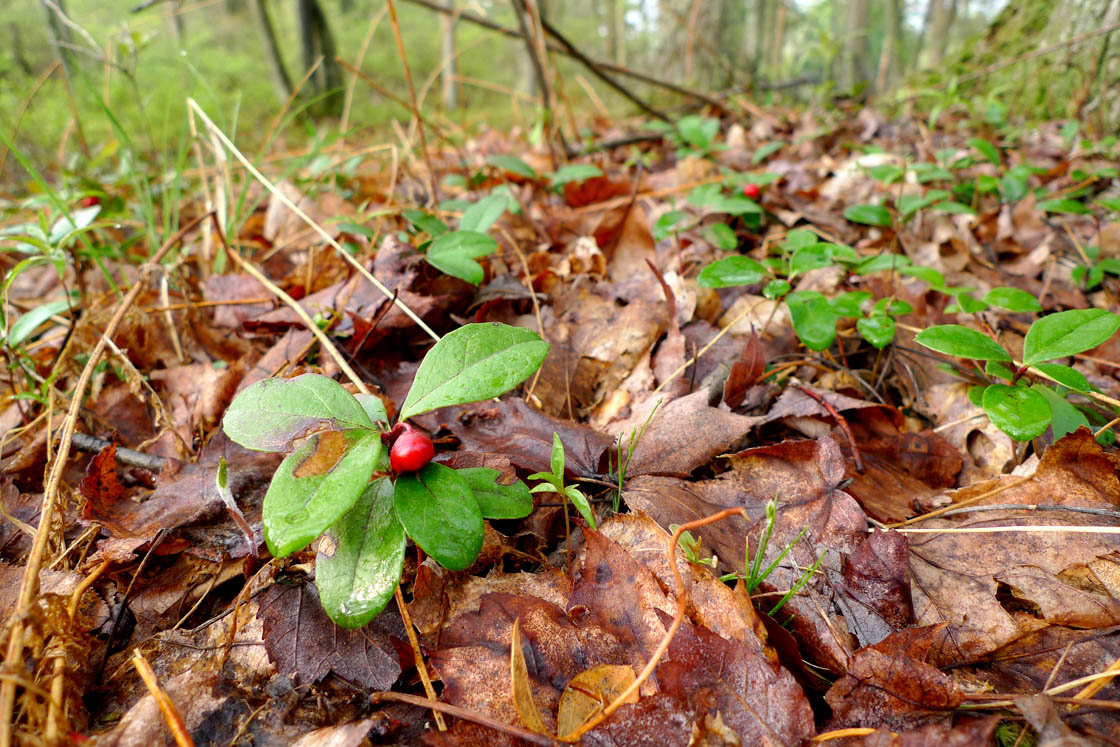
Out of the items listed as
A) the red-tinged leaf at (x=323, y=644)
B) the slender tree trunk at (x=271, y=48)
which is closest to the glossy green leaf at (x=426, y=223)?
the red-tinged leaf at (x=323, y=644)

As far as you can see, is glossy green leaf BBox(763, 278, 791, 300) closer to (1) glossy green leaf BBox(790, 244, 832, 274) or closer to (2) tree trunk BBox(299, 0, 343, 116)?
(1) glossy green leaf BBox(790, 244, 832, 274)

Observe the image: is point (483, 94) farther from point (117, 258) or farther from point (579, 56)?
point (117, 258)

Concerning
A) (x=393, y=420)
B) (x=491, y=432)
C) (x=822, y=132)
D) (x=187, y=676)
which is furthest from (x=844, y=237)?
(x=187, y=676)

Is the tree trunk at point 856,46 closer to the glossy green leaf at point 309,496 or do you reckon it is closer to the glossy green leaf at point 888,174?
the glossy green leaf at point 888,174

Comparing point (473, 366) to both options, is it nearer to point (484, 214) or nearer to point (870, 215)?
point (484, 214)

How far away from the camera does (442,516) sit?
2.63ft

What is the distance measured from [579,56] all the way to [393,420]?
7.87ft

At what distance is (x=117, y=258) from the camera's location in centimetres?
200

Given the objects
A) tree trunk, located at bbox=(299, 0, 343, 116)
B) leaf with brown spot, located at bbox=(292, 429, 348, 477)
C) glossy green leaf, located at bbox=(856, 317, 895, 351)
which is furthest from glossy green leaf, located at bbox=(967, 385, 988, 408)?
tree trunk, located at bbox=(299, 0, 343, 116)

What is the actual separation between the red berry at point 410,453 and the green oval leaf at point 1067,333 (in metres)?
1.05

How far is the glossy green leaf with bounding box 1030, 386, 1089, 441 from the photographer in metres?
1.08

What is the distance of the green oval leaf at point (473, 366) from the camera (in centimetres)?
A: 87

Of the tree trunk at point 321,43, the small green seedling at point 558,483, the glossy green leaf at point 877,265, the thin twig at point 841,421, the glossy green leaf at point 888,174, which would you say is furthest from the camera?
the tree trunk at point 321,43

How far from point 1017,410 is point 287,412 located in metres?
1.19
